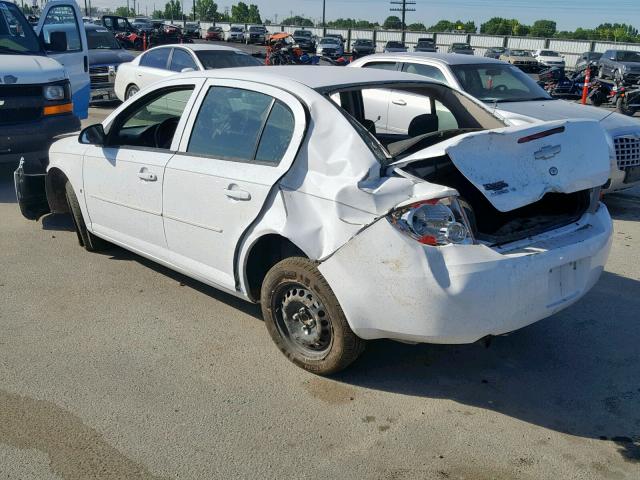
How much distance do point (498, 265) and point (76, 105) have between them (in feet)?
28.9

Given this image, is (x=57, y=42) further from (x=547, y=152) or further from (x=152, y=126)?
(x=547, y=152)

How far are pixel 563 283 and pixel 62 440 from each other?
270cm

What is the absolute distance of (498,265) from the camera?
10.7 feet

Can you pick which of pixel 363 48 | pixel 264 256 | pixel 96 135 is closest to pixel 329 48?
pixel 363 48

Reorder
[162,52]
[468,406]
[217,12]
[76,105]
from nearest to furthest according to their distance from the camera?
[468,406] → [76,105] → [162,52] → [217,12]

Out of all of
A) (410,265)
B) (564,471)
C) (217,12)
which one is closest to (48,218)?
(410,265)

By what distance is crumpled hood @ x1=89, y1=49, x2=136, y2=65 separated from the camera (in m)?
16.1

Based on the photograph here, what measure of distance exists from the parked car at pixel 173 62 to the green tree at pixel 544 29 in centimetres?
8768

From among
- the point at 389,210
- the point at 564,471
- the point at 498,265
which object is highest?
the point at 389,210

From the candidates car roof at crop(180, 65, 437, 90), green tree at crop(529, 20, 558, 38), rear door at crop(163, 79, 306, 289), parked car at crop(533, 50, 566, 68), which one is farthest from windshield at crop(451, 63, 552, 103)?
green tree at crop(529, 20, 558, 38)

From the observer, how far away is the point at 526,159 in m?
3.56

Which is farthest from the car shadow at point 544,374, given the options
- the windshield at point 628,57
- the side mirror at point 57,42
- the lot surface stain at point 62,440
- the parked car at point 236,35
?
the parked car at point 236,35

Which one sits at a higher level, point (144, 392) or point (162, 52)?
point (162, 52)

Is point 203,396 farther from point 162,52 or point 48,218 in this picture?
point 162,52
